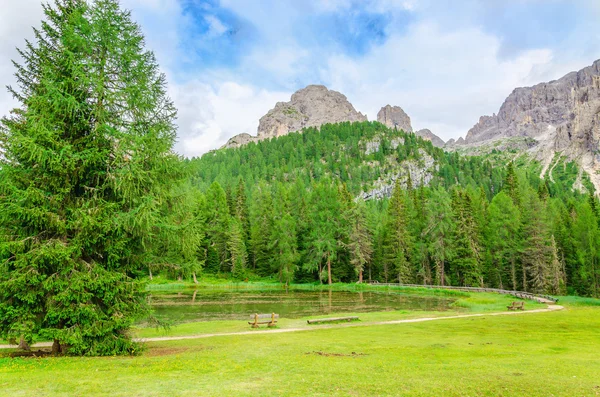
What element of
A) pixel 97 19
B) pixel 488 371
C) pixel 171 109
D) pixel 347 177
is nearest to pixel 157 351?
pixel 171 109

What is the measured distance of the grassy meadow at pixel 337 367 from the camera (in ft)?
31.2

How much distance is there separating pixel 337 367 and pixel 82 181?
41.5 feet

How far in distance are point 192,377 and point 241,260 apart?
6789 cm

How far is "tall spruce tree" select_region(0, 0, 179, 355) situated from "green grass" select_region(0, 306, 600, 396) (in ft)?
5.56

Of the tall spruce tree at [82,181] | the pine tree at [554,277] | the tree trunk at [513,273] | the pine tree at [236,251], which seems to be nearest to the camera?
the tall spruce tree at [82,181]

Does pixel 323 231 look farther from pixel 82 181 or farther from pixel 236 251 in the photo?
pixel 82 181

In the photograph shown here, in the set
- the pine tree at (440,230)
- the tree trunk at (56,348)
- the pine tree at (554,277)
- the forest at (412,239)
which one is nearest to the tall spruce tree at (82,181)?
the tree trunk at (56,348)

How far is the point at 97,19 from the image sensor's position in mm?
16109

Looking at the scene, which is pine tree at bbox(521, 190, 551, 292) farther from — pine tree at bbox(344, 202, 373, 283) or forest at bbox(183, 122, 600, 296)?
pine tree at bbox(344, 202, 373, 283)

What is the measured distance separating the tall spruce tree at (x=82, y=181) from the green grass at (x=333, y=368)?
1.69 meters

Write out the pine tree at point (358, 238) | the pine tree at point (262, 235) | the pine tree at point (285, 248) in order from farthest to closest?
the pine tree at point (262, 235), the pine tree at point (285, 248), the pine tree at point (358, 238)

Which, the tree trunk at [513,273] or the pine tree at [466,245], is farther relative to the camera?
the pine tree at [466,245]

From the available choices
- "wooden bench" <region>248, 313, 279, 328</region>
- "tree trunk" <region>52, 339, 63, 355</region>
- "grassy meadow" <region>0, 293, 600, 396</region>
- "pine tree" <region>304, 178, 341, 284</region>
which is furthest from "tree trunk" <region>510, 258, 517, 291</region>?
"tree trunk" <region>52, 339, 63, 355</region>

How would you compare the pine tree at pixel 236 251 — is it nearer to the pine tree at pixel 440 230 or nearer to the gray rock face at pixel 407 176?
the pine tree at pixel 440 230
